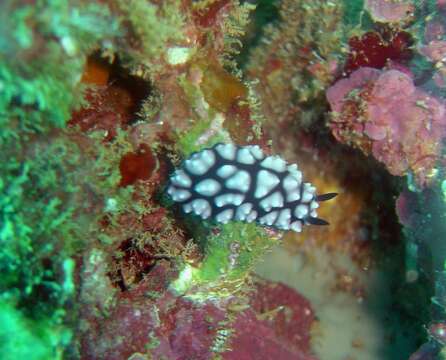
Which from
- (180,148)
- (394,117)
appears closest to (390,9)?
(394,117)

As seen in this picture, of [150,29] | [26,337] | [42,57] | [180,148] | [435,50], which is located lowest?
[26,337]

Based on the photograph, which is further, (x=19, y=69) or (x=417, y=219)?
(x=417, y=219)

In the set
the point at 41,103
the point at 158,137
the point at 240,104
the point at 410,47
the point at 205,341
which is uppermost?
the point at 410,47

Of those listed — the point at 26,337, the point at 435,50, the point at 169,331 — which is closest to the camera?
the point at 26,337

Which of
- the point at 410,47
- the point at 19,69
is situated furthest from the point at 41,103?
the point at 410,47

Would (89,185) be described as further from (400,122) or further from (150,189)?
(400,122)

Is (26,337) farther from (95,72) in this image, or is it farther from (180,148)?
(95,72)
